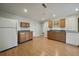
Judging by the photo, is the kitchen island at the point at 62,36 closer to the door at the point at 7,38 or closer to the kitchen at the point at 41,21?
the kitchen at the point at 41,21

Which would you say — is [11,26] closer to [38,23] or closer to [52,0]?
[38,23]

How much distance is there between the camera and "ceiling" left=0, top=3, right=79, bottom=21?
2.14m

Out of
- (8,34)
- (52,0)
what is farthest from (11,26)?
(52,0)

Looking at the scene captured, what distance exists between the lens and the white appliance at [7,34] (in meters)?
2.96

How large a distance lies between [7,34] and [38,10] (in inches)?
61.7

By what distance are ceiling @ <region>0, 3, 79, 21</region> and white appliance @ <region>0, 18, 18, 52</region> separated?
0.60 m

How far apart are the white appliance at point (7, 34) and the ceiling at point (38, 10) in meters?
0.60

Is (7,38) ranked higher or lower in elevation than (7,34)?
lower

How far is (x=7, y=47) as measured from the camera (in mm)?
3193


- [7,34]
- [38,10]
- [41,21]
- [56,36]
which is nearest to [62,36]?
[56,36]

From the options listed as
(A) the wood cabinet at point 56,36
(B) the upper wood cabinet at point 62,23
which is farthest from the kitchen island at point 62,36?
(B) the upper wood cabinet at point 62,23

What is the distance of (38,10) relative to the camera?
7.80 ft

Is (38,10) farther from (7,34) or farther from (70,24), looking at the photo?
(7,34)

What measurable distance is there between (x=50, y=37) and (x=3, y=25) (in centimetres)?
172
